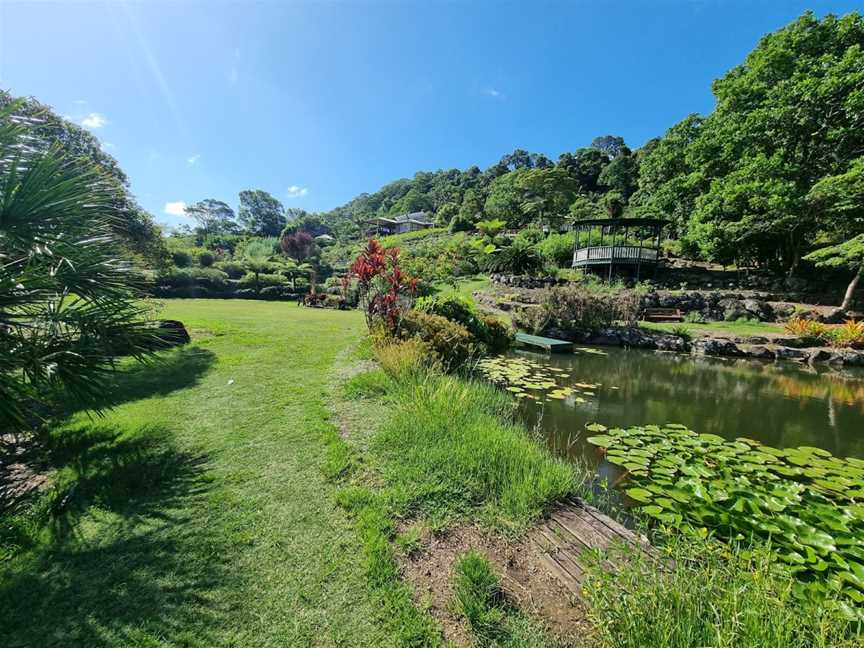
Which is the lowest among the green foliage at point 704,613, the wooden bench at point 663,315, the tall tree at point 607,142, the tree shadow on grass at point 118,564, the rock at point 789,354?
the rock at point 789,354

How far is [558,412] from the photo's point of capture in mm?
5309

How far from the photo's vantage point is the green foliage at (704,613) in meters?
1.18

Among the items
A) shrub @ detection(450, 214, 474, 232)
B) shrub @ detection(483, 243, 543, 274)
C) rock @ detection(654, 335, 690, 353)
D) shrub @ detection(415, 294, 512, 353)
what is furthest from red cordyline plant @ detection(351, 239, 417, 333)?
shrub @ detection(450, 214, 474, 232)

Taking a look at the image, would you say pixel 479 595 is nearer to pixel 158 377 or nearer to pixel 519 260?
pixel 158 377

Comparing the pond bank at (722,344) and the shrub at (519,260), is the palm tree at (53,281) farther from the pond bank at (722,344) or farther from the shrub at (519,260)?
the shrub at (519,260)

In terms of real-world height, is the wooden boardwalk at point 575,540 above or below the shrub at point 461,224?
below

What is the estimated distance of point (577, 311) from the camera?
1166 cm

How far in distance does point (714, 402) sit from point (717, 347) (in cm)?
564

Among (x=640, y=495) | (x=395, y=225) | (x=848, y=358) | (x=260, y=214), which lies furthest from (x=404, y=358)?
(x=260, y=214)

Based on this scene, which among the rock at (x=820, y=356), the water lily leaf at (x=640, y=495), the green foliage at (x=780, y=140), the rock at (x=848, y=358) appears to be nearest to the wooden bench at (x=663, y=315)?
the rock at (x=820, y=356)

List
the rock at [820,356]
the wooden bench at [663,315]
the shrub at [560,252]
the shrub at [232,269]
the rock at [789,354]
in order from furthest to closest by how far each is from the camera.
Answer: the shrub at [232,269]
the shrub at [560,252]
the wooden bench at [663,315]
the rock at [789,354]
the rock at [820,356]

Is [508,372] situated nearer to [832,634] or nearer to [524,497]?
[524,497]

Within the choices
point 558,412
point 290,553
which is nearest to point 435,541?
point 290,553

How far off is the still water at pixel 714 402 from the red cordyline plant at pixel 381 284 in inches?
127
